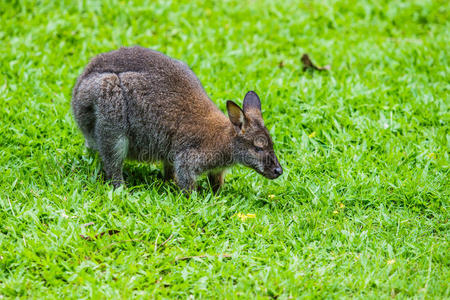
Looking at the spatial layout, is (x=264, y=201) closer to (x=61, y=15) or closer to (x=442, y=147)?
(x=442, y=147)

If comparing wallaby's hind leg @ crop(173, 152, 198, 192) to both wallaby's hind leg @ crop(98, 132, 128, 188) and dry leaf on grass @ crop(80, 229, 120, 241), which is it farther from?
dry leaf on grass @ crop(80, 229, 120, 241)

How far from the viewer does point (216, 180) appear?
19.9 ft

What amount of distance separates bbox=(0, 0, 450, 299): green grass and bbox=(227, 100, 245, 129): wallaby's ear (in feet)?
2.55

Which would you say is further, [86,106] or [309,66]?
[309,66]

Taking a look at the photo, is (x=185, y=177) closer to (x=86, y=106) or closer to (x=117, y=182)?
(x=117, y=182)

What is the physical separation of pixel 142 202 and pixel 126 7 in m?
5.01

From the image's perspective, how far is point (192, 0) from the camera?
9859 millimetres

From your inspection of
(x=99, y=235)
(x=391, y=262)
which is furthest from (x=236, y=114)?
(x=391, y=262)

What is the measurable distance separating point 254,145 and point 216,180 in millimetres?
625

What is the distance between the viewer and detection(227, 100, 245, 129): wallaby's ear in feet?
18.4

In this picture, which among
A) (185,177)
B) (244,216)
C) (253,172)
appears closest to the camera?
(244,216)

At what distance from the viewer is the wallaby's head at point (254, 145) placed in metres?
5.75

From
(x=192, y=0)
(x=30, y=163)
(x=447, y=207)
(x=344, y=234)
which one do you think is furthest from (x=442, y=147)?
(x=192, y=0)

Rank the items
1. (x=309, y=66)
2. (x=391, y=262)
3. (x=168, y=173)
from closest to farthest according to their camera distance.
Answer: (x=391, y=262), (x=168, y=173), (x=309, y=66)
